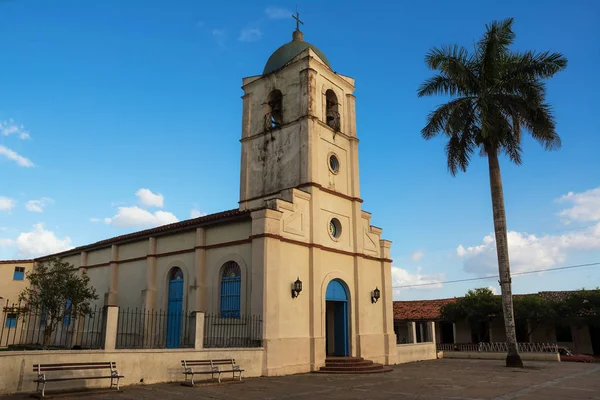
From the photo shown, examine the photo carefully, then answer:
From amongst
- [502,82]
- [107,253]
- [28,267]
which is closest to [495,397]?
[502,82]

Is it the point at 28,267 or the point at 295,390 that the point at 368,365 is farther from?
the point at 28,267

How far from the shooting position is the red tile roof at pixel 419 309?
40.8 metres

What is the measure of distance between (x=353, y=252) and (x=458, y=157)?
7.22m

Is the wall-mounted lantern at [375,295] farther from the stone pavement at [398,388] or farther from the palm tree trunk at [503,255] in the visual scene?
the palm tree trunk at [503,255]

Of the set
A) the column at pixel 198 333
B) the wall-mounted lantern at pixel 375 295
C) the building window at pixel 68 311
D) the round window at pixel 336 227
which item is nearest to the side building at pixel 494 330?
the wall-mounted lantern at pixel 375 295

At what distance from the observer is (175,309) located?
2145cm

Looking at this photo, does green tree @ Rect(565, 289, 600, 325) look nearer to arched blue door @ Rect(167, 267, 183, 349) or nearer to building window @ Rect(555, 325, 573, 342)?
building window @ Rect(555, 325, 573, 342)

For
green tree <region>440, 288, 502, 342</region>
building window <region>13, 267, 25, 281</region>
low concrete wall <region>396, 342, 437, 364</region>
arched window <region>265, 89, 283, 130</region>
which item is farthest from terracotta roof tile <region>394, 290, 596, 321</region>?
building window <region>13, 267, 25, 281</region>

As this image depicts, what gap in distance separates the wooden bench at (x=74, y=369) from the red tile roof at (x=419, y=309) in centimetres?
3129

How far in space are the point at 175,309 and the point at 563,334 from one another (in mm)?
29364

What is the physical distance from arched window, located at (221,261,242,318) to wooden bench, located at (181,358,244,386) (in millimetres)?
3011

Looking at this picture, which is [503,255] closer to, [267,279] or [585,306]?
[267,279]

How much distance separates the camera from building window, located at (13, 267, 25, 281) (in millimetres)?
32094

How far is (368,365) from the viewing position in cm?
1984
